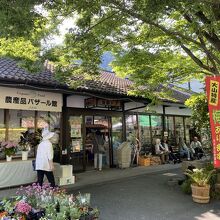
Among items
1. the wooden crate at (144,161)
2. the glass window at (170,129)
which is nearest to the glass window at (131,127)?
the wooden crate at (144,161)

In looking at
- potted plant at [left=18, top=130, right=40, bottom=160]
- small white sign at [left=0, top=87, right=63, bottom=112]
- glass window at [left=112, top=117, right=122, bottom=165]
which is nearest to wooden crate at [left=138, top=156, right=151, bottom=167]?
glass window at [left=112, top=117, right=122, bottom=165]

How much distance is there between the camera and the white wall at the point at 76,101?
11.9 metres

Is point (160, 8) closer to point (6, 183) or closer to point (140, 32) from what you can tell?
point (140, 32)

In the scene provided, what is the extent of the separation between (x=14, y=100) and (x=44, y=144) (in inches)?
103

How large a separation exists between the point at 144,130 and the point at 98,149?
395 centimetres

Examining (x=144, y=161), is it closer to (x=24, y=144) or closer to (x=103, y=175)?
(x=103, y=175)

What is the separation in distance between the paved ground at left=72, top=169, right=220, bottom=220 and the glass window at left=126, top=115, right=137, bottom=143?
14.7 ft

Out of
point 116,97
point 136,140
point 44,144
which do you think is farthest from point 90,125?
point 44,144

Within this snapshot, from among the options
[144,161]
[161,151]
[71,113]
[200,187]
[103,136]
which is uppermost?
[71,113]

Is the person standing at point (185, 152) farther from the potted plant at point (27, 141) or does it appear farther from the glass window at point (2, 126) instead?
the glass window at point (2, 126)

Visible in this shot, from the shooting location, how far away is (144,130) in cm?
1581

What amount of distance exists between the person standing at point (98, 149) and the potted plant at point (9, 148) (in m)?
4.09

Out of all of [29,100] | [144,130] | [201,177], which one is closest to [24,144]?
[29,100]

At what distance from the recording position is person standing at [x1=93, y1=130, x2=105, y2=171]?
41.8 ft
